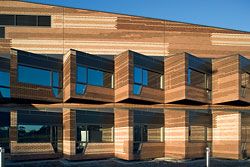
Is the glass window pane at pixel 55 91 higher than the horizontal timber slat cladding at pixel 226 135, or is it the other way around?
the glass window pane at pixel 55 91

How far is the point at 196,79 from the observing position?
26906mm

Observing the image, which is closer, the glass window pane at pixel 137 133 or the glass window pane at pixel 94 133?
the glass window pane at pixel 94 133

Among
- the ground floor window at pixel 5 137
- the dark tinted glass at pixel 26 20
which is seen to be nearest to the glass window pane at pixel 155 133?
the ground floor window at pixel 5 137

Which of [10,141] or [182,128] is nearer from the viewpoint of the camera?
[10,141]

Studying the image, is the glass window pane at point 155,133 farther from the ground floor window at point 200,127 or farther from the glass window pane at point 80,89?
the glass window pane at point 80,89

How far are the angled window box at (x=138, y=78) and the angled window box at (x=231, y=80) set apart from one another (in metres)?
4.53

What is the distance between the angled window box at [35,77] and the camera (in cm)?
2289

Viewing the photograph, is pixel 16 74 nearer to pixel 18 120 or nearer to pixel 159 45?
pixel 18 120

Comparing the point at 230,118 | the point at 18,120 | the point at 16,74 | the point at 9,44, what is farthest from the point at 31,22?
the point at 230,118

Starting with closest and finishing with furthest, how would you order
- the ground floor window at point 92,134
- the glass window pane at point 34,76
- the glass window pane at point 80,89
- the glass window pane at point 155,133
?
the glass window pane at point 34,76 → the glass window pane at point 80,89 → the ground floor window at point 92,134 → the glass window pane at point 155,133

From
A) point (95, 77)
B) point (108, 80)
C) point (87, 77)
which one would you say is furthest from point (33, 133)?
point (108, 80)

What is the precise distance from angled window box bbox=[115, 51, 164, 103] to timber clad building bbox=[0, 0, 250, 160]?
0.08 metres

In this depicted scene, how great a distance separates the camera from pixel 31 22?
25.6m

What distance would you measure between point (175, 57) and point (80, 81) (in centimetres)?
759
